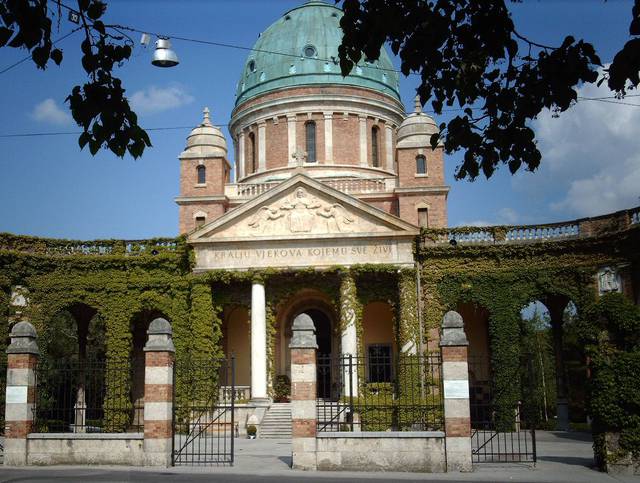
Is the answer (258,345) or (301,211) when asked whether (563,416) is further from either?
(301,211)

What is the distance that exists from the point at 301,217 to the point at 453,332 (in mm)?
17009

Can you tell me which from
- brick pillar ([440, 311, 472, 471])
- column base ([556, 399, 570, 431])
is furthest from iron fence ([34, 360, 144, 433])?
column base ([556, 399, 570, 431])

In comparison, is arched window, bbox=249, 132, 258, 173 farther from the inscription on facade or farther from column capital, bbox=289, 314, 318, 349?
column capital, bbox=289, 314, 318, 349

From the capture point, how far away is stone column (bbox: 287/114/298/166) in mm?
44250

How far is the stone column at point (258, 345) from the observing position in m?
32.5

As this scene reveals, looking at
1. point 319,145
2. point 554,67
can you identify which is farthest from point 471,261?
point 554,67

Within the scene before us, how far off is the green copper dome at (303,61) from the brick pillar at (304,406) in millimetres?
28814

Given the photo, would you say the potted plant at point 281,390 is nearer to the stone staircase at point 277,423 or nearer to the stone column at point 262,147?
the stone staircase at point 277,423

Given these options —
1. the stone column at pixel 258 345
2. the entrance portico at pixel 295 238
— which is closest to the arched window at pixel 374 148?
the entrance portico at pixel 295 238

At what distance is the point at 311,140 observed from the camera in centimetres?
4478

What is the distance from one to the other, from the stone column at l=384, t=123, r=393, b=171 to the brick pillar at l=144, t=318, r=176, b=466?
2958cm

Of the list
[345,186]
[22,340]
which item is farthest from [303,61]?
[22,340]

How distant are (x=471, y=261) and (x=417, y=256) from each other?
8.10 feet

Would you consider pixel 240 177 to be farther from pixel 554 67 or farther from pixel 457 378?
pixel 554 67
